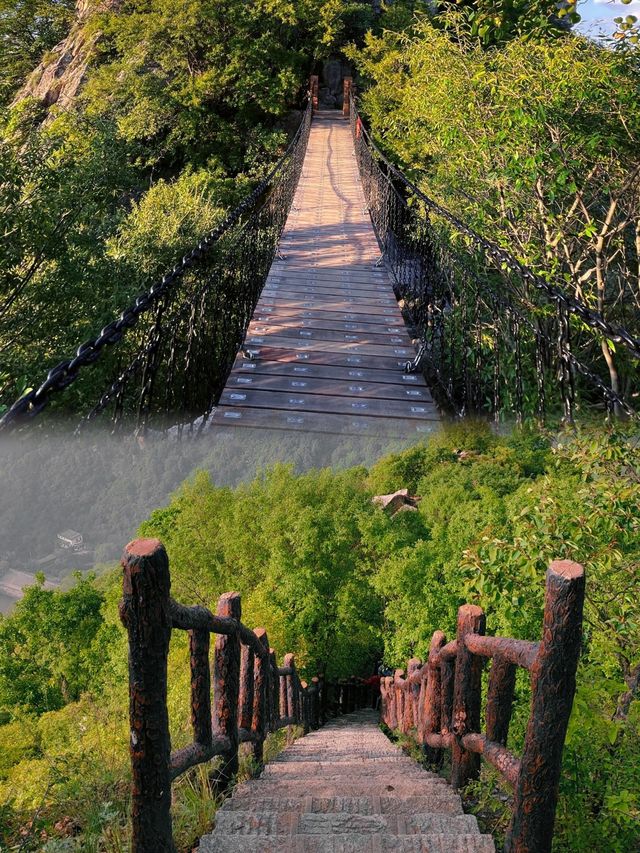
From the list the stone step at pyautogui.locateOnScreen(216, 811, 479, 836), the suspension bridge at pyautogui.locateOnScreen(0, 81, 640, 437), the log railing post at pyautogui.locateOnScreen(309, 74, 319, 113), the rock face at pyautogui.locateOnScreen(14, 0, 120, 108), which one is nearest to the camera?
the stone step at pyautogui.locateOnScreen(216, 811, 479, 836)

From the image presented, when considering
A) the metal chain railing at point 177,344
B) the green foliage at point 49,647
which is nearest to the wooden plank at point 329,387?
the metal chain railing at point 177,344

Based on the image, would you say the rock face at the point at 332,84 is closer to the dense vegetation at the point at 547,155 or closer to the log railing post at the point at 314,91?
the log railing post at the point at 314,91

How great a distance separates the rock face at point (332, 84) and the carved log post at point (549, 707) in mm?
25018

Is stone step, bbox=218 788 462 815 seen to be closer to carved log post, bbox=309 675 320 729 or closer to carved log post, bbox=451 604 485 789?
carved log post, bbox=451 604 485 789

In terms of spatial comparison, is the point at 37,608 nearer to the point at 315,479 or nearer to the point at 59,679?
the point at 59,679

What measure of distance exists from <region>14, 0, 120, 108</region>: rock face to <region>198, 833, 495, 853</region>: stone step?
2071cm

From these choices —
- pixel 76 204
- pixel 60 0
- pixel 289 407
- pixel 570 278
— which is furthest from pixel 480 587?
pixel 60 0

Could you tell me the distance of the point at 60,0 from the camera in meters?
25.5

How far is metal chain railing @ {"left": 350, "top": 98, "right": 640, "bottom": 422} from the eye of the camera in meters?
2.86

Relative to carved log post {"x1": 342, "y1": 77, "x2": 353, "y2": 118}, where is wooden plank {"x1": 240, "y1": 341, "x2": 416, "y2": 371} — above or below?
below

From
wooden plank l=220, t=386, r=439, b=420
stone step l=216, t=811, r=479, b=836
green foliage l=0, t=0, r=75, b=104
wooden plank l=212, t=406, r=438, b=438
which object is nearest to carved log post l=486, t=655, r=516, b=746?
stone step l=216, t=811, r=479, b=836

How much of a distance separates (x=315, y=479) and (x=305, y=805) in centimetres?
1388

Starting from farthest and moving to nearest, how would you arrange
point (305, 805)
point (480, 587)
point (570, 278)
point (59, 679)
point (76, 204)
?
point (59, 679), point (76, 204), point (570, 278), point (480, 587), point (305, 805)

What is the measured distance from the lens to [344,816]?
5.47 ft
